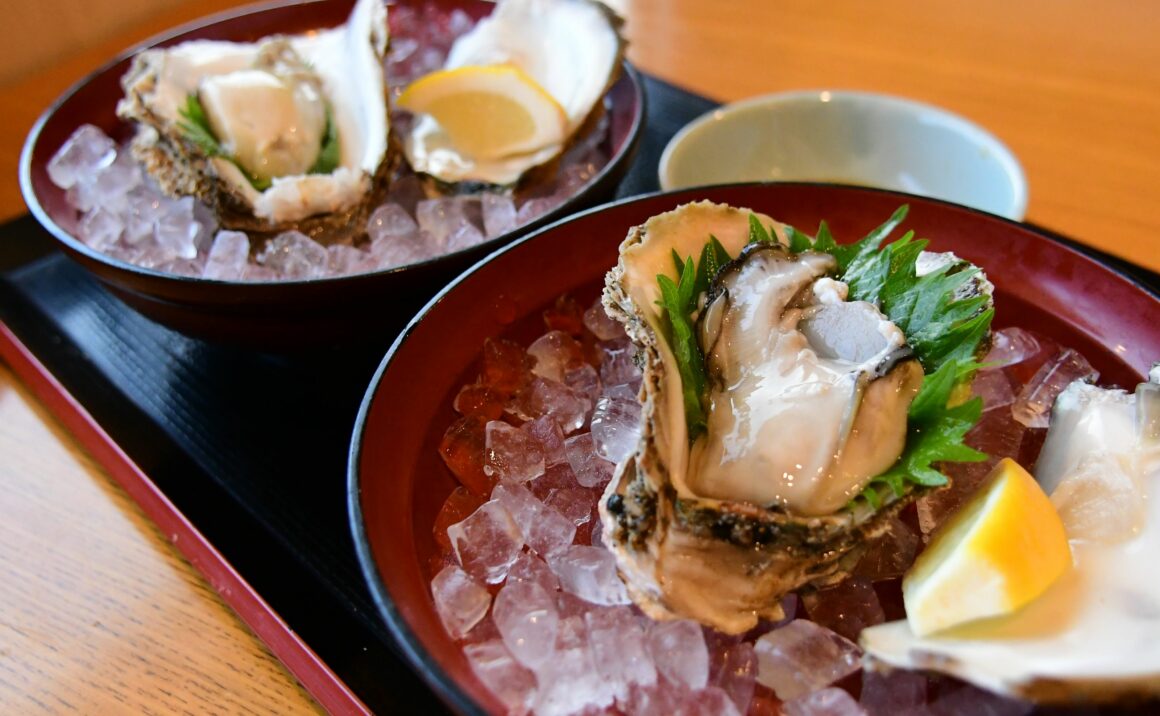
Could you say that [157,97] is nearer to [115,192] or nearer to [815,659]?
[115,192]

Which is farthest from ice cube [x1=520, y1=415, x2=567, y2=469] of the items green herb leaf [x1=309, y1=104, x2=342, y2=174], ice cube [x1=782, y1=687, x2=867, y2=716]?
green herb leaf [x1=309, y1=104, x2=342, y2=174]

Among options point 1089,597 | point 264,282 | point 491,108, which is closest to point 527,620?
point 1089,597

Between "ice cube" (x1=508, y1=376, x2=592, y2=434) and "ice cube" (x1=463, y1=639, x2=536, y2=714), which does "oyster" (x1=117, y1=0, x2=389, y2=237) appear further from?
"ice cube" (x1=463, y1=639, x2=536, y2=714)

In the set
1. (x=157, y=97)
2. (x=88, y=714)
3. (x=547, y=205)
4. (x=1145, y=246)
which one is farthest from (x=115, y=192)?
(x=1145, y=246)

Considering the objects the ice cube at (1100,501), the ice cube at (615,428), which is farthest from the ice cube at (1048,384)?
the ice cube at (615,428)

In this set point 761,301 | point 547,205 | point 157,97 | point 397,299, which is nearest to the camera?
point 761,301
